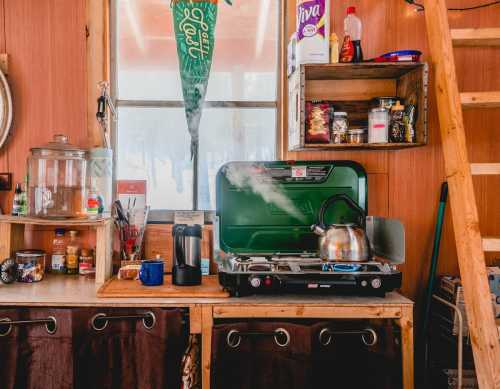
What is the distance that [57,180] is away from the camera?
7.77 feet

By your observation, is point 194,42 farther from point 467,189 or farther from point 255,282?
point 467,189

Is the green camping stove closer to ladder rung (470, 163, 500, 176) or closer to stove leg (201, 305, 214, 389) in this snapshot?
stove leg (201, 305, 214, 389)

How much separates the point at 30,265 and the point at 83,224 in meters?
0.35

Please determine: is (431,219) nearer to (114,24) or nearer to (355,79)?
(355,79)

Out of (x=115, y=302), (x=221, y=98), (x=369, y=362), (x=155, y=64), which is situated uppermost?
(x=155, y=64)

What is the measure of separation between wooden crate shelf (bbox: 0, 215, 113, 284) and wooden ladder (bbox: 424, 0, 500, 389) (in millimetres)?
1585

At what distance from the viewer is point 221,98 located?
2486 mm

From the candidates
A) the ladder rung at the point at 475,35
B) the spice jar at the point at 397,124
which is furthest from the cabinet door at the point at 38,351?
the ladder rung at the point at 475,35

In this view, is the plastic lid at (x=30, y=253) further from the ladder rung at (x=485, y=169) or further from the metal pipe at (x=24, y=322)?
the ladder rung at (x=485, y=169)

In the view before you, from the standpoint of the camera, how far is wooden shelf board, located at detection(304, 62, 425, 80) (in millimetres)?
2057

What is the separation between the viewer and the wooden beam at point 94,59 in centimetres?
237

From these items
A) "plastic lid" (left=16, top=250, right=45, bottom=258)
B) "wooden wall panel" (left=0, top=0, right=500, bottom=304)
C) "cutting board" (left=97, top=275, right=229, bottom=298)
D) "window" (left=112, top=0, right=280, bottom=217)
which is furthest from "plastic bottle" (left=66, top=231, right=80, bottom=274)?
"window" (left=112, top=0, right=280, bottom=217)

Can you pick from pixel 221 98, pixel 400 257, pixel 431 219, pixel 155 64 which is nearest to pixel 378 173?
pixel 431 219

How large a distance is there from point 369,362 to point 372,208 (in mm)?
903
